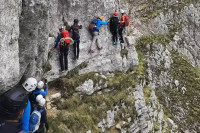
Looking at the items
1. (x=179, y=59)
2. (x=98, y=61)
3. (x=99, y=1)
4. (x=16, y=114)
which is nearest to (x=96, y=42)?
(x=98, y=61)

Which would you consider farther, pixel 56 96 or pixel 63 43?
pixel 56 96

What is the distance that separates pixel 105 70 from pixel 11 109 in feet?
32.0

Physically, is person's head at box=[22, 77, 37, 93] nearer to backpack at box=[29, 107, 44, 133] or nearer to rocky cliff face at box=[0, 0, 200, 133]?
rocky cliff face at box=[0, 0, 200, 133]

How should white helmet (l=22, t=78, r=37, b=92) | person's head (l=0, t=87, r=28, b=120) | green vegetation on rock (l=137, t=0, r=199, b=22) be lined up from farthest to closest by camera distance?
1. green vegetation on rock (l=137, t=0, r=199, b=22)
2. white helmet (l=22, t=78, r=37, b=92)
3. person's head (l=0, t=87, r=28, b=120)

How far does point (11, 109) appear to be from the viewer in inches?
267

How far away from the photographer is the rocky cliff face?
28.2 feet

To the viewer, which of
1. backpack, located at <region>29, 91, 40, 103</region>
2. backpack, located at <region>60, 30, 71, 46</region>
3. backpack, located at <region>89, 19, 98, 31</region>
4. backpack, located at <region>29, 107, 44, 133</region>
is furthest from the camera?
backpack, located at <region>89, 19, 98, 31</region>

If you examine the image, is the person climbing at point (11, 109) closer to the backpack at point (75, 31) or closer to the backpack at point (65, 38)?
the backpack at point (65, 38)

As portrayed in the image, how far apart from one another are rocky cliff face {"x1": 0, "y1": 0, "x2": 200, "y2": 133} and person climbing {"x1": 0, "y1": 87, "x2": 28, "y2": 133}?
776mm

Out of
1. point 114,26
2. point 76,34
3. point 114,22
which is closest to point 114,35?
point 114,26

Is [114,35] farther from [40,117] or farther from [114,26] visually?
[40,117]

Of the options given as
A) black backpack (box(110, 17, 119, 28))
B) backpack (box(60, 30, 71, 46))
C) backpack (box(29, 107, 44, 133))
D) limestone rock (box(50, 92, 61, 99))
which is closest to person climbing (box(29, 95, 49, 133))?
backpack (box(29, 107, 44, 133))

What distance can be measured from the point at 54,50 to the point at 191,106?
15.5 metres

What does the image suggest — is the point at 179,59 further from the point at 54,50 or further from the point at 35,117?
the point at 35,117
